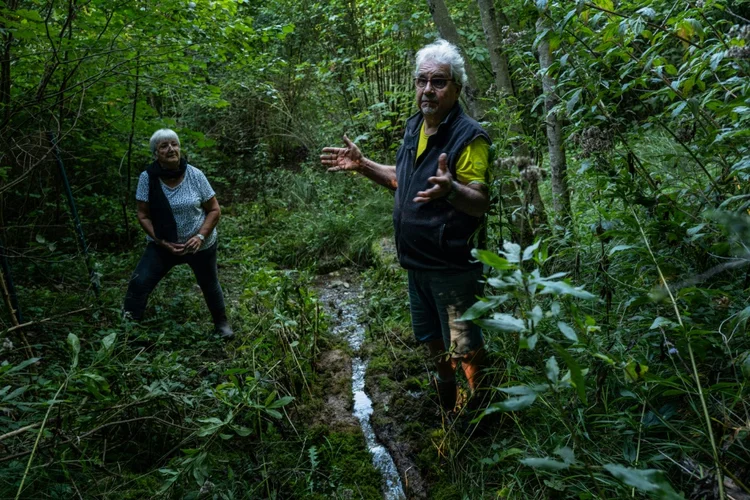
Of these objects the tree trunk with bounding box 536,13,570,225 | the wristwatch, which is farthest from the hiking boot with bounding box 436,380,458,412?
the tree trunk with bounding box 536,13,570,225

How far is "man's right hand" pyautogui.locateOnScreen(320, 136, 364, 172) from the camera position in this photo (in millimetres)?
3107

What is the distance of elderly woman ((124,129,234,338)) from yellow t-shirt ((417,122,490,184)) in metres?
2.50

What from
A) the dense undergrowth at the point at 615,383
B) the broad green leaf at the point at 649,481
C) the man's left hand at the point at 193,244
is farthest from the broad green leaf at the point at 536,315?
the man's left hand at the point at 193,244

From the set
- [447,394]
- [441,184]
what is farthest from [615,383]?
[441,184]

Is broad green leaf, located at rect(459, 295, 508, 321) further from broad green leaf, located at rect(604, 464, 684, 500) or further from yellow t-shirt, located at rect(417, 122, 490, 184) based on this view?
yellow t-shirt, located at rect(417, 122, 490, 184)

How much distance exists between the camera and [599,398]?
220 centimetres

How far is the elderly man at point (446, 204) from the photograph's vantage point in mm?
2377

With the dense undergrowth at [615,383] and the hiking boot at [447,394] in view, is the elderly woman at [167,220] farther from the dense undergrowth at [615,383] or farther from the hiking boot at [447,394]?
the hiking boot at [447,394]

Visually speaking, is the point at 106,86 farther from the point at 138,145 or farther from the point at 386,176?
the point at 386,176

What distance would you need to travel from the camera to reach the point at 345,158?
3.15m

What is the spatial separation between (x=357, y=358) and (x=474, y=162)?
2.23 metres

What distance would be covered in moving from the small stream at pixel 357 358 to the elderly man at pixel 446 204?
27.0 inches

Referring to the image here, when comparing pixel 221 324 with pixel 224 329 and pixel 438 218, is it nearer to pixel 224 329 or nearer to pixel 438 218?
pixel 224 329

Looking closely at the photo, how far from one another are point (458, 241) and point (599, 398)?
38.6 inches
